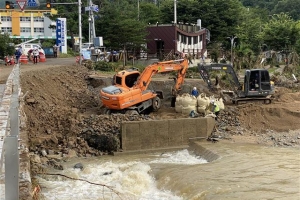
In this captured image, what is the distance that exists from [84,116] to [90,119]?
1.19 meters

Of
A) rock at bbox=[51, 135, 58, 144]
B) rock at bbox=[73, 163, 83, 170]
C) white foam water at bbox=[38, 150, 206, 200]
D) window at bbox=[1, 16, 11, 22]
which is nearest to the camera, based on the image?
white foam water at bbox=[38, 150, 206, 200]

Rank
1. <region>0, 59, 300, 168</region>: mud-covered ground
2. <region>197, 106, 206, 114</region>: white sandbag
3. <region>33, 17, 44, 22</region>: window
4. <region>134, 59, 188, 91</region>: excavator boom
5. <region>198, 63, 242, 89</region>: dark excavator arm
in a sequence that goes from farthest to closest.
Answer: <region>33, 17, 44, 22</region>: window → <region>198, 63, 242, 89</region>: dark excavator arm → <region>197, 106, 206, 114</region>: white sandbag → <region>134, 59, 188, 91</region>: excavator boom → <region>0, 59, 300, 168</region>: mud-covered ground

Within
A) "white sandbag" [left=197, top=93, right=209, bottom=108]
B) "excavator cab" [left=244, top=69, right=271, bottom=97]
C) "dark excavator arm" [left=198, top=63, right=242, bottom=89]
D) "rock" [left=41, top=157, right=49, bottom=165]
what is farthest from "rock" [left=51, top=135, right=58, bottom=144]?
"excavator cab" [left=244, top=69, right=271, bottom=97]

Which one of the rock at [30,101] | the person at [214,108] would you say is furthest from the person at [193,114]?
the rock at [30,101]

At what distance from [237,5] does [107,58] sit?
84.1ft

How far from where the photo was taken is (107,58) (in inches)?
1657

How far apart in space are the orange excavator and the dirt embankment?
0.75 meters

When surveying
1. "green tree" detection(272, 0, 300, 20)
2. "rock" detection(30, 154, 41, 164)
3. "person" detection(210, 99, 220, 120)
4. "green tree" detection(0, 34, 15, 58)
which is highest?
"green tree" detection(272, 0, 300, 20)

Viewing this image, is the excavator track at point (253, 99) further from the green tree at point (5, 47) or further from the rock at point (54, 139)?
the green tree at point (5, 47)

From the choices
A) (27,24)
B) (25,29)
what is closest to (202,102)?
(27,24)

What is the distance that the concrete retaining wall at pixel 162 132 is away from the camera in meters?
20.1

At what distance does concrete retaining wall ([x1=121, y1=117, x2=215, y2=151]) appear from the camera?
791 inches

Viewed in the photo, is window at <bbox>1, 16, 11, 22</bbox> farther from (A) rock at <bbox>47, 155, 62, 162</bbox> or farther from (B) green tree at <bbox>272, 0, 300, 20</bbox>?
(A) rock at <bbox>47, 155, 62, 162</bbox>

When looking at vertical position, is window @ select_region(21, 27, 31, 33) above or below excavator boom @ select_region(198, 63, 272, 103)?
above
